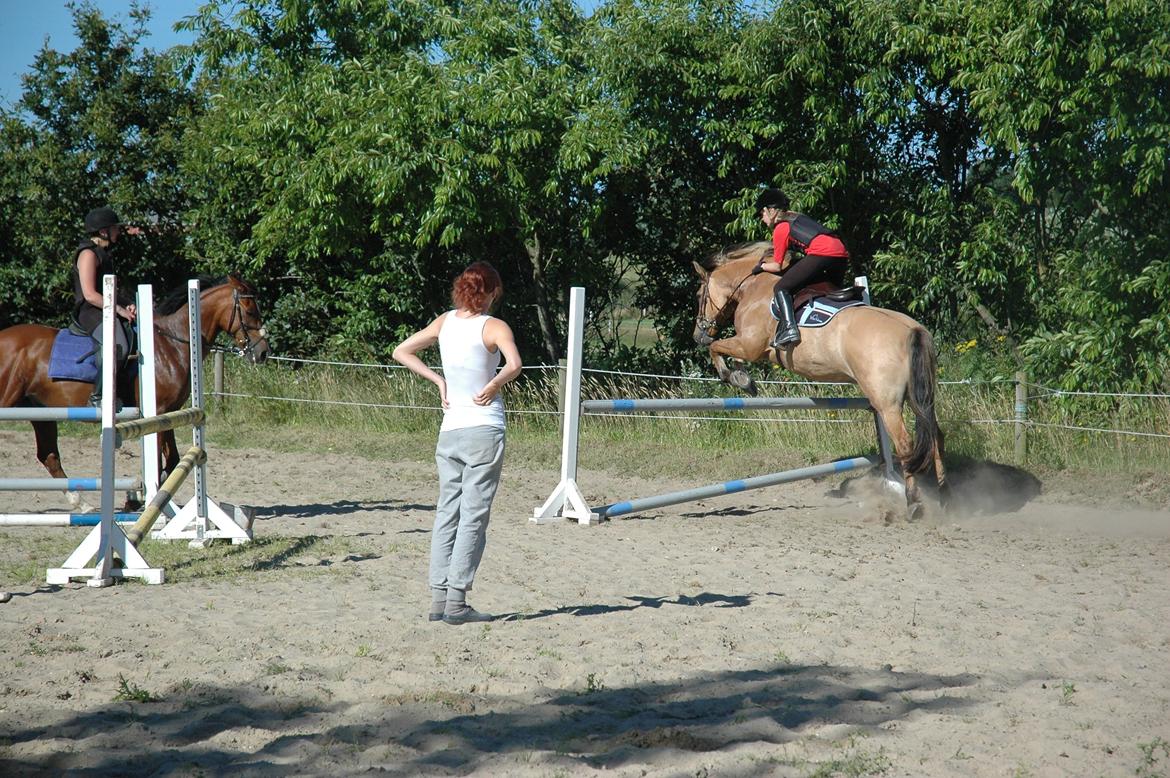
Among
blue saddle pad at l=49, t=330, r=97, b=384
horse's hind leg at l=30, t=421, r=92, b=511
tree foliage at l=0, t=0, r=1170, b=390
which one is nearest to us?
blue saddle pad at l=49, t=330, r=97, b=384

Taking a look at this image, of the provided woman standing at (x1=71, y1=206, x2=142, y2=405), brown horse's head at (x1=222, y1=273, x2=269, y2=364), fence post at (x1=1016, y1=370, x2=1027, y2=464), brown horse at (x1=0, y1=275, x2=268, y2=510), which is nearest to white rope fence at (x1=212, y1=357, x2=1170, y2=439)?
fence post at (x1=1016, y1=370, x2=1027, y2=464)

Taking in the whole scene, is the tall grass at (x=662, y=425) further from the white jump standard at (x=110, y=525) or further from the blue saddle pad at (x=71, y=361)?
the white jump standard at (x=110, y=525)

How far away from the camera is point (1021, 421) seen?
1066 centimetres

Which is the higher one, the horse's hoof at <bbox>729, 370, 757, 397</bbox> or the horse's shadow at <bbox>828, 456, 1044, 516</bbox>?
the horse's hoof at <bbox>729, 370, 757, 397</bbox>

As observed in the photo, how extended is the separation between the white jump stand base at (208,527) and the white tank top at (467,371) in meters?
2.92

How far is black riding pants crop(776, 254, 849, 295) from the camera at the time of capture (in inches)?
361

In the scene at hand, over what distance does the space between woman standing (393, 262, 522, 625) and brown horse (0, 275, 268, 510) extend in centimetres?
433

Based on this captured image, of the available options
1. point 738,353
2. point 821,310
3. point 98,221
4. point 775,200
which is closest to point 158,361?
point 98,221

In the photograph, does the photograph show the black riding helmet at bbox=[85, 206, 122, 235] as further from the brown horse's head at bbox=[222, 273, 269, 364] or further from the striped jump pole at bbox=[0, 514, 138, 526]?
the striped jump pole at bbox=[0, 514, 138, 526]

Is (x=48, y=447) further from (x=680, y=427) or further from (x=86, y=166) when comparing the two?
(x=86, y=166)

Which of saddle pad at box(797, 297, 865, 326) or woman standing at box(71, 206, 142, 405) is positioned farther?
saddle pad at box(797, 297, 865, 326)

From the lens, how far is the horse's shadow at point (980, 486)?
9609mm

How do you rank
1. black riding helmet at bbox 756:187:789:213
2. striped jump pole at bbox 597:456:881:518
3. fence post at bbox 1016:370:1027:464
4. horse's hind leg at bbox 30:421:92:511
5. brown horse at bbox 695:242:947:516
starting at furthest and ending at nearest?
fence post at bbox 1016:370:1027:464
black riding helmet at bbox 756:187:789:213
horse's hind leg at bbox 30:421:92:511
brown horse at bbox 695:242:947:516
striped jump pole at bbox 597:456:881:518

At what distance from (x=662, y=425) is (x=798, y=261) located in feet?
13.4
